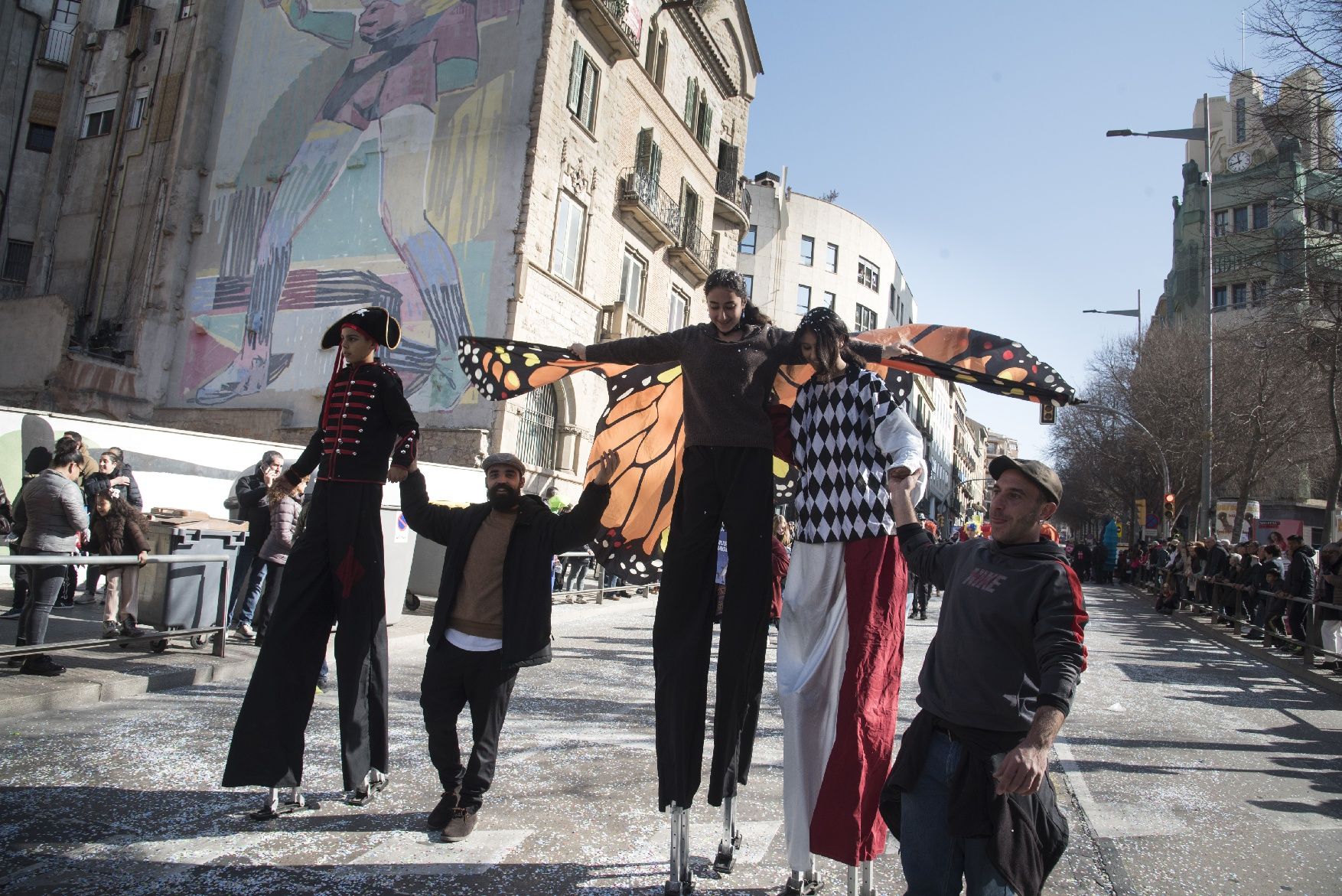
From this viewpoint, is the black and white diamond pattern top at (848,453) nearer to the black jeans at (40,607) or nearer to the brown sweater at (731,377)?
the brown sweater at (731,377)

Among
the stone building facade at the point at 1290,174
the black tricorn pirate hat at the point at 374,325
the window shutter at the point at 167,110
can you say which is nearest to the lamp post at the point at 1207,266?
the stone building facade at the point at 1290,174

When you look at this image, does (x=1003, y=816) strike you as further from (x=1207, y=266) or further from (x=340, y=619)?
(x=1207, y=266)

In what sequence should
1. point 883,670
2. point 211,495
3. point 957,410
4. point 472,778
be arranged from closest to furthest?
1. point 883,670
2. point 472,778
3. point 211,495
4. point 957,410

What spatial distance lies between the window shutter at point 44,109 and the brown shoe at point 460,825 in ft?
117

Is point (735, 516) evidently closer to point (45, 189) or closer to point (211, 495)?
point (211, 495)

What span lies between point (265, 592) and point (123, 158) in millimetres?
25108

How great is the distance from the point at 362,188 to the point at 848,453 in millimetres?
21687

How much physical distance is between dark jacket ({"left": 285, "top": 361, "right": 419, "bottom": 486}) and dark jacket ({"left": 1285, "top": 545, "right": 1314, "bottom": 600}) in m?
13.9

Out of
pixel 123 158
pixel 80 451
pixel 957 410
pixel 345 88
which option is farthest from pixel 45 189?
pixel 957 410

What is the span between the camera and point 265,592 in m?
8.55

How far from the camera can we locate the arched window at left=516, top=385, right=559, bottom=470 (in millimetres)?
21781

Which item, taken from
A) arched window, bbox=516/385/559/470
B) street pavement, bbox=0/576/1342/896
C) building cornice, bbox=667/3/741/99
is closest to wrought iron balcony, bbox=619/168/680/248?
building cornice, bbox=667/3/741/99

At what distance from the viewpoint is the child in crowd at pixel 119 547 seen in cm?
802

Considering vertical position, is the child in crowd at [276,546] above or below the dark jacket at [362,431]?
below
